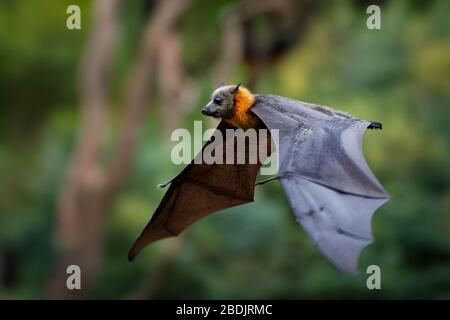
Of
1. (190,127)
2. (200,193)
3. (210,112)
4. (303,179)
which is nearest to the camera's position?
(303,179)

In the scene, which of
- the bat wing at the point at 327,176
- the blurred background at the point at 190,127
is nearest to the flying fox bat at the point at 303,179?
the bat wing at the point at 327,176

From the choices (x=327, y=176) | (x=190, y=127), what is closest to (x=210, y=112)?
(x=327, y=176)

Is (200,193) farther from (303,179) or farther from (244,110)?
(303,179)

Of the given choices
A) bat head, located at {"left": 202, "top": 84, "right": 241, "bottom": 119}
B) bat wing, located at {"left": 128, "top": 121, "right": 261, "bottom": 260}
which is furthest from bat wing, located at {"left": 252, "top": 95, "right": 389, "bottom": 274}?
bat wing, located at {"left": 128, "top": 121, "right": 261, "bottom": 260}

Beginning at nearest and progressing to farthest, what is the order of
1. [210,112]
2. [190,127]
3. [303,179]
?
1. [303,179]
2. [210,112]
3. [190,127]

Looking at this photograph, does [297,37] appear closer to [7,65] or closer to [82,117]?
[82,117]

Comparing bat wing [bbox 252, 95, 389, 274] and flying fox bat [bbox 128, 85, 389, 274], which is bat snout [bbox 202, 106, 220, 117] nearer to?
flying fox bat [bbox 128, 85, 389, 274]
